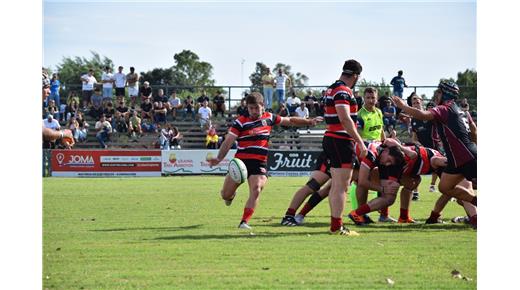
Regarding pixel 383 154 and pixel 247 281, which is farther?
A: pixel 383 154

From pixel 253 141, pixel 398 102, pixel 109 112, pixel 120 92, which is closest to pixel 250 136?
pixel 253 141

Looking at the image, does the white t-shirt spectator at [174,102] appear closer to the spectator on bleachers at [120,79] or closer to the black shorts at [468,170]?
the spectator on bleachers at [120,79]

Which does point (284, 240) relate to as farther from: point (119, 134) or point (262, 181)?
point (119, 134)

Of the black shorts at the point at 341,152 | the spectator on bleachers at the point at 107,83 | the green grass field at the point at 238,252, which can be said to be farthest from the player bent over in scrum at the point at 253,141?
the spectator on bleachers at the point at 107,83

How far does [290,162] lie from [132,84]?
301 inches

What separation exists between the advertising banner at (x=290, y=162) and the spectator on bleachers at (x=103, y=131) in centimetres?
696

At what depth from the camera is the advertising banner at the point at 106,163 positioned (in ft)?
112

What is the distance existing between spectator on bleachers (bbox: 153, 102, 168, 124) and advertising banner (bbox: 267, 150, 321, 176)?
5831 millimetres

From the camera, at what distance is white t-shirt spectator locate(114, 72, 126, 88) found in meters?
36.2

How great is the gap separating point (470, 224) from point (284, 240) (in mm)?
3499

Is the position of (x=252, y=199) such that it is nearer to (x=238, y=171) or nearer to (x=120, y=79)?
(x=238, y=171)

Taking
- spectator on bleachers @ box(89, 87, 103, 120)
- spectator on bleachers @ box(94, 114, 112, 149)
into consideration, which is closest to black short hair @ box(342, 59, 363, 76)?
spectator on bleachers @ box(94, 114, 112, 149)

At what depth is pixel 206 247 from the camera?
10.4m
